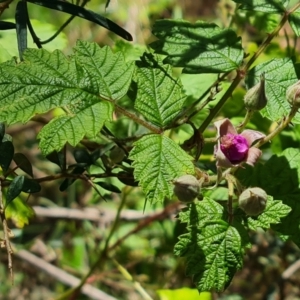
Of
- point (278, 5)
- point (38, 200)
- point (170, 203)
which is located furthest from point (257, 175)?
point (38, 200)

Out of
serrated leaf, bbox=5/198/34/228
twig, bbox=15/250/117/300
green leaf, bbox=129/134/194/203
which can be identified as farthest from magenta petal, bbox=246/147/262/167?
twig, bbox=15/250/117/300

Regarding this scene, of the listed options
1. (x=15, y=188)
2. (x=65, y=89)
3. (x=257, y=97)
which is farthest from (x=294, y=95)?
(x=15, y=188)

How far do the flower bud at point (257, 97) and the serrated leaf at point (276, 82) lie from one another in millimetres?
109

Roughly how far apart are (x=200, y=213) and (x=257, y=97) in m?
0.22

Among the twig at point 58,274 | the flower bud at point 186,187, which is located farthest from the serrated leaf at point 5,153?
the twig at point 58,274

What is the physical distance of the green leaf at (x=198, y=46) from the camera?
120 cm

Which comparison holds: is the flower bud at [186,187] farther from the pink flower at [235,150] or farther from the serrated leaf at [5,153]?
the serrated leaf at [5,153]

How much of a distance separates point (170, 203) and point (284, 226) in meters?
0.77

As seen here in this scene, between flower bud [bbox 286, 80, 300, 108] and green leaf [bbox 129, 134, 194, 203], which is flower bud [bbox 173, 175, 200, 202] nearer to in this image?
green leaf [bbox 129, 134, 194, 203]

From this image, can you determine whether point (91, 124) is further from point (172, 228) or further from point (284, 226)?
point (172, 228)

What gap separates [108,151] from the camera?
4.23ft

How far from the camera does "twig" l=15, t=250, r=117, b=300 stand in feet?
6.63

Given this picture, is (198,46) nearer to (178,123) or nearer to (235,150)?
(178,123)

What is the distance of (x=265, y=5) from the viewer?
1236 millimetres
